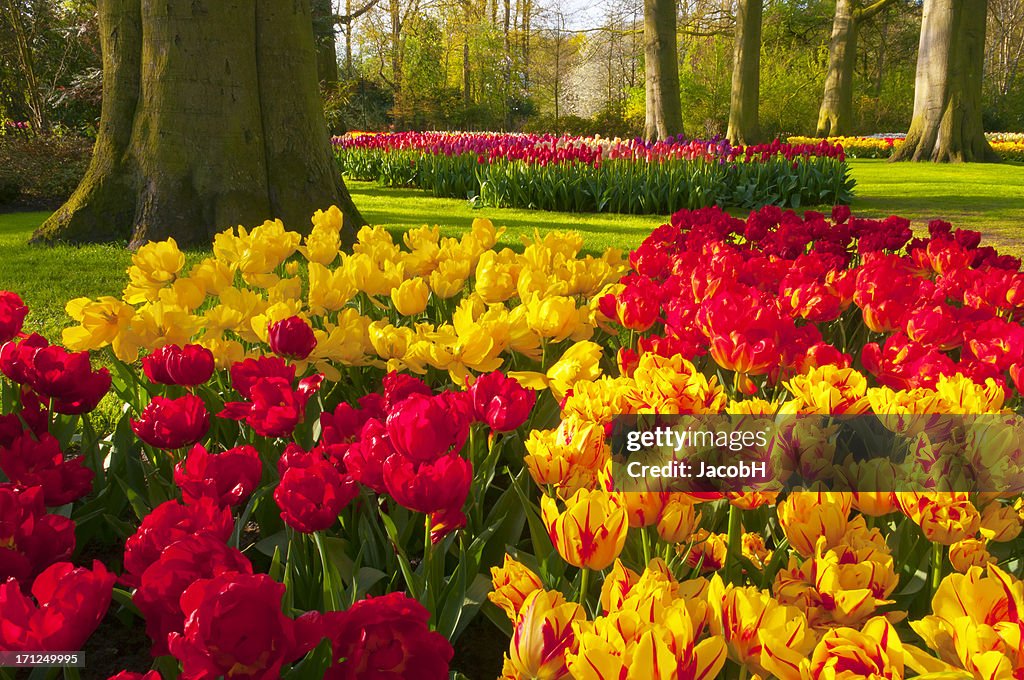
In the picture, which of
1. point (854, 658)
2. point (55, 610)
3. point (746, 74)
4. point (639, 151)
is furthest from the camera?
point (746, 74)

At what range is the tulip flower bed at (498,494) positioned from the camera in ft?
2.60

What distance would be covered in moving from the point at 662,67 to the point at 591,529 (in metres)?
14.9

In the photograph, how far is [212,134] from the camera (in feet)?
18.7

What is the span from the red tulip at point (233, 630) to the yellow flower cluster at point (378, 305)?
0.97m

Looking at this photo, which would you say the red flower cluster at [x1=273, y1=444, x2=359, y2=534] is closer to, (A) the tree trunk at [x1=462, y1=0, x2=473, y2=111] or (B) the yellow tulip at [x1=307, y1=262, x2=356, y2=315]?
(B) the yellow tulip at [x1=307, y1=262, x2=356, y2=315]

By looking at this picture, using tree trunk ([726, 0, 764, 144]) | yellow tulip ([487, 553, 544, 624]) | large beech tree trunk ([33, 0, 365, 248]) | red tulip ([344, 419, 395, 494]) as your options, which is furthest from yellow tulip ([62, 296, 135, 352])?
tree trunk ([726, 0, 764, 144])

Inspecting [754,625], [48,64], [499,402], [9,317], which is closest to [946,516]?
[754,625]

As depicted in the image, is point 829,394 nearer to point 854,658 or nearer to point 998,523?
point 998,523

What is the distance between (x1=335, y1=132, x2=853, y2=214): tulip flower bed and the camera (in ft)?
33.0

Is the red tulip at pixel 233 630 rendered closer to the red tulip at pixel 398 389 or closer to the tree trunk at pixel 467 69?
the red tulip at pixel 398 389

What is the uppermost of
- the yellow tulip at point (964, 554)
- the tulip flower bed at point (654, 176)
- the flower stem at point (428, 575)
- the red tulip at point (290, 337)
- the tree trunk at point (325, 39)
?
the tree trunk at point (325, 39)

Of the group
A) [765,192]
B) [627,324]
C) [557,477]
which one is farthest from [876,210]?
[557,477]

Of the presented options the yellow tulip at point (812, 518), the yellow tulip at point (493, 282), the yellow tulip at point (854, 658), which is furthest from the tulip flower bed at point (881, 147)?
the yellow tulip at point (854, 658)

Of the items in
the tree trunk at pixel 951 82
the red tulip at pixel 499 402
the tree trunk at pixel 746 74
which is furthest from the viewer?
the tree trunk at pixel 746 74
